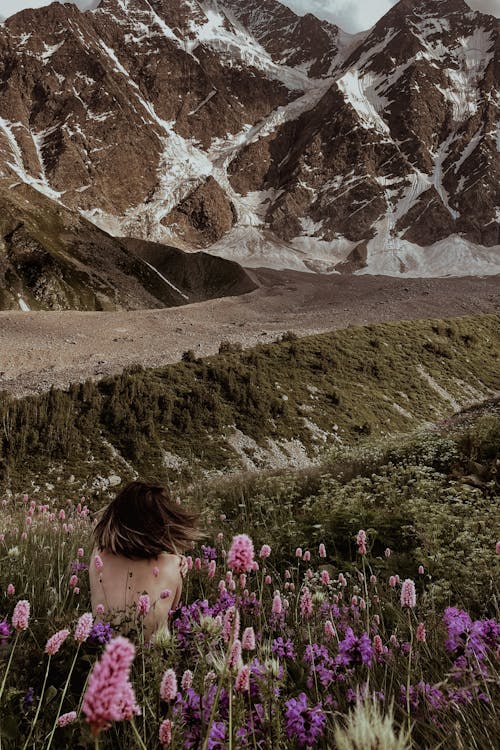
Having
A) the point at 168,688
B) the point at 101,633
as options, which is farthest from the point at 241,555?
the point at 101,633

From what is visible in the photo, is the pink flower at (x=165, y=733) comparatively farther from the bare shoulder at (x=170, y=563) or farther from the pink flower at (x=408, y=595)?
the bare shoulder at (x=170, y=563)

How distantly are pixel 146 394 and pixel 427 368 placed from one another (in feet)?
53.9

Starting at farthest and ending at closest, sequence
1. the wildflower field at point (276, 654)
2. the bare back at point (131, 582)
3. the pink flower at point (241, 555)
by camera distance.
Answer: the bare back at point (131, 582) → the wildflower field at point (276, 654) → the pink flower at point (241, 555)

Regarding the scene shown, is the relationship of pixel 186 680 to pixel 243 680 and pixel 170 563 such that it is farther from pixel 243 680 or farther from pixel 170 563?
A: pixel 170 563

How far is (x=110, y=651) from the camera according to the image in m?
0.84

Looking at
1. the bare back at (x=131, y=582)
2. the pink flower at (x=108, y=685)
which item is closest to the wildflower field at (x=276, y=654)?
the pink flower at (x=108, y=685)

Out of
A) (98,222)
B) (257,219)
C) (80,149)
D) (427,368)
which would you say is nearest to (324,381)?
(427,368)

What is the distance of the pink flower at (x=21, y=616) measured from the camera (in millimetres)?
1455

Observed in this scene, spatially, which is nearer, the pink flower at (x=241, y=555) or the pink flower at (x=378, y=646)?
the pink flower at (x=241, y=555)

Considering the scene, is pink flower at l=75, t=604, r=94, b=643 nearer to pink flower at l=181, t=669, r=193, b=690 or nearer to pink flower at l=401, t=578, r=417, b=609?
pink flower at l=181, t=669, r=193, b=690

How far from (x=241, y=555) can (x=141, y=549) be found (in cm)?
218

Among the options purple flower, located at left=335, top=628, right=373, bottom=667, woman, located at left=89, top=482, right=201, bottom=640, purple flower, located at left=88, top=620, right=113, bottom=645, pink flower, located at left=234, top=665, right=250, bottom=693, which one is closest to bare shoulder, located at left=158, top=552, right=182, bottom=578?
woman, located at left=89, top=482, right=201, bottom=640

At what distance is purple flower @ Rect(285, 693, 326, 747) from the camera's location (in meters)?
1.70

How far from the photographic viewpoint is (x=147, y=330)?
35.2 metres
